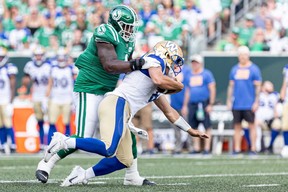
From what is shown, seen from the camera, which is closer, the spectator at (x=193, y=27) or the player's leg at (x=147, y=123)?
the player's leg at (x=147, y=123)

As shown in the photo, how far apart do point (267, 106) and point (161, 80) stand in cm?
794

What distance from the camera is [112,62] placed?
266 inches

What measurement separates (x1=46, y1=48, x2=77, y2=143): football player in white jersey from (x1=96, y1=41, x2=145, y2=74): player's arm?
7292 mm

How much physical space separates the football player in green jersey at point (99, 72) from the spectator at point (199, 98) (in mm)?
6155

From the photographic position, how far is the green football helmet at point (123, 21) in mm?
6988

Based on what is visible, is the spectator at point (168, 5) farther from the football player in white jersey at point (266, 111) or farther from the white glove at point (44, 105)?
the white glove at point (44, 105)

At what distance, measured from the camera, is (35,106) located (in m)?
14.3

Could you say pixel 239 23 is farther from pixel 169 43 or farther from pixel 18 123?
pixel 169 43

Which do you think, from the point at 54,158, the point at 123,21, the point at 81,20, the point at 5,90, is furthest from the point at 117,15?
the point at 81,20

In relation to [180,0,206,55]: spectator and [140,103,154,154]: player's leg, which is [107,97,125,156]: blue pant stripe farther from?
[180,0,206,55]: spectator

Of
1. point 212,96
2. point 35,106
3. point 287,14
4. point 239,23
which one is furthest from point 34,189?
point 239,23

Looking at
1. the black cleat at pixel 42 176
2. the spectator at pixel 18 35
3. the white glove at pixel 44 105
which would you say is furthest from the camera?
the spectator at pixel 18 35

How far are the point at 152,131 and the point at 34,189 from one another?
25.5ft

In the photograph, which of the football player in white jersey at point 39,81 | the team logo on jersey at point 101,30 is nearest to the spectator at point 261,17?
the football player in white jersey at point 39,81
